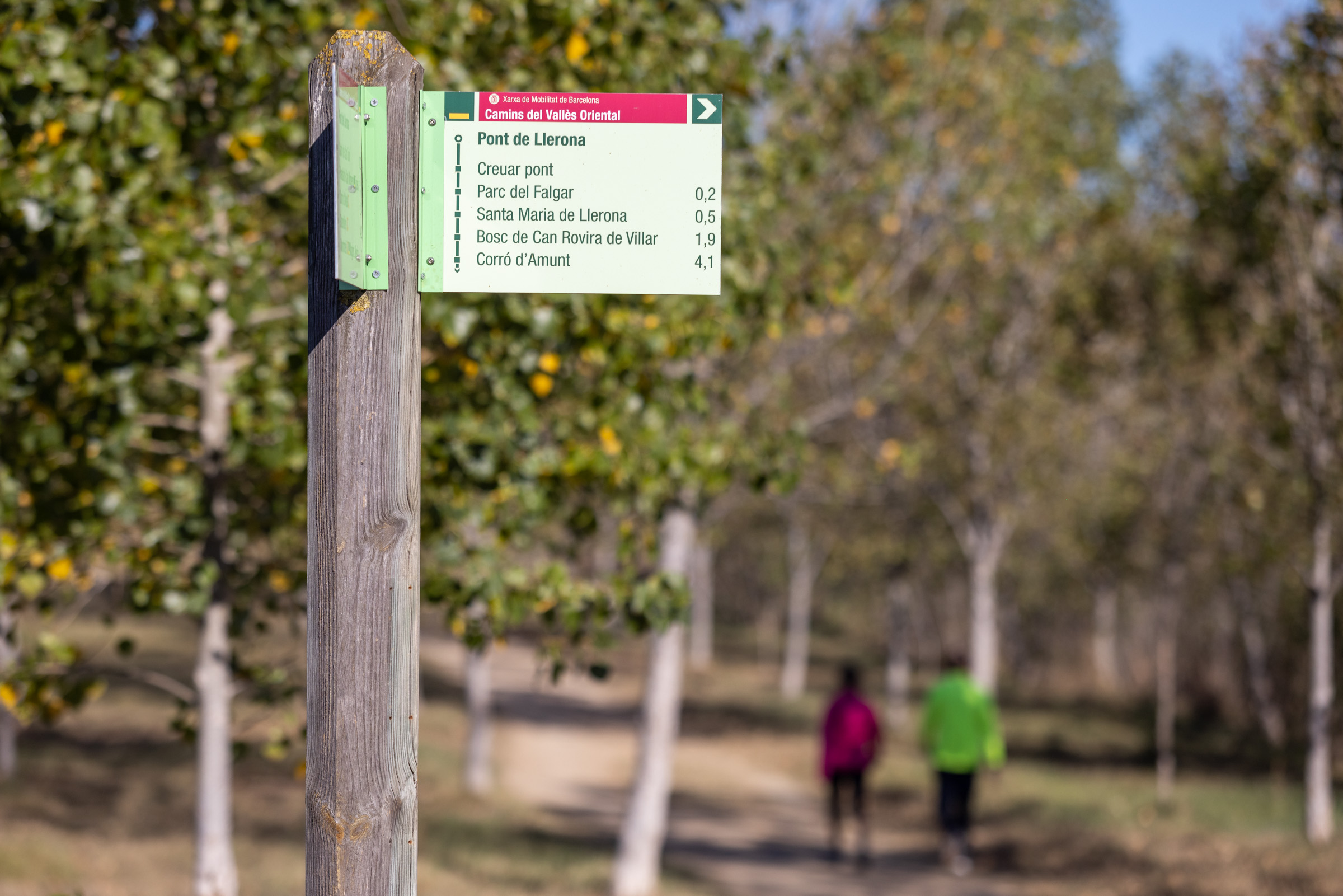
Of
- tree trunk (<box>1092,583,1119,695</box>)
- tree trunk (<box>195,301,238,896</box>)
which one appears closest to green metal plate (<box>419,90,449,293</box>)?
tree trunk (<box>195,301,238,896</box>)

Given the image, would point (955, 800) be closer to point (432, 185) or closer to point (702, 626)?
point (432, 185)

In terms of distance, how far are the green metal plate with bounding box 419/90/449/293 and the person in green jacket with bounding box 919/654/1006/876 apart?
10.1 meters

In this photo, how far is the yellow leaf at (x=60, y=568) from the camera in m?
5.29

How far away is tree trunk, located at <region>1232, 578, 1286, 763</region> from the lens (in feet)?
70.6

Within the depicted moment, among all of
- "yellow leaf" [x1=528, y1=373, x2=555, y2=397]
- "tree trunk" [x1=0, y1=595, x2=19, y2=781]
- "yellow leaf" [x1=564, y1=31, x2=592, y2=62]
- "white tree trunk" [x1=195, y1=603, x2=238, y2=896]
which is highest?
"yellow leaf" [x1=564, y1=31, x2=592, y2=62]

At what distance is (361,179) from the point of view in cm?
265

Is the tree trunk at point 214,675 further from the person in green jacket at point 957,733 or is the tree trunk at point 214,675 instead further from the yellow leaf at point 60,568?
the person in green jacket at point 957,733

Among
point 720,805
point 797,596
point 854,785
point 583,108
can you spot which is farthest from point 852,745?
point 797,596

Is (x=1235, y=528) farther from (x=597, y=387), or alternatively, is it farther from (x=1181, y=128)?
(x=597, y=387)

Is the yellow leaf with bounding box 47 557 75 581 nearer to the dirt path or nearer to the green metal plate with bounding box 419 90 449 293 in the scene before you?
the dirt path

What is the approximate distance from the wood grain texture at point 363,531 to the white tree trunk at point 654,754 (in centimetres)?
807

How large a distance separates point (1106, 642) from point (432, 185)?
34.8 meters

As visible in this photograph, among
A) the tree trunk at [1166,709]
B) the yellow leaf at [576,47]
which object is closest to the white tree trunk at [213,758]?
the yellow leaf at [576,47]

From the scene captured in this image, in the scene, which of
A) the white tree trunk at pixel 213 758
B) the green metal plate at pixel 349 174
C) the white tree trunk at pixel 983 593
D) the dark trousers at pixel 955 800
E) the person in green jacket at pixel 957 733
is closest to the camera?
the green metal plate at pixel 349 174
